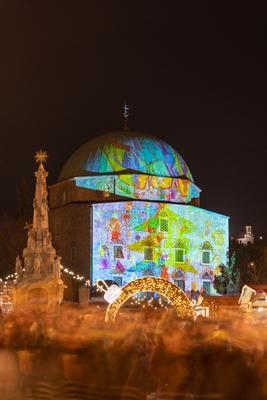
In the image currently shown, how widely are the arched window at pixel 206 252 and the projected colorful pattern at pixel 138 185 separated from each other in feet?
13.6

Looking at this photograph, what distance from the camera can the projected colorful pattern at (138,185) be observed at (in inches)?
2429

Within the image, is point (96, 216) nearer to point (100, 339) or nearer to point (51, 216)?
point (51, 216)

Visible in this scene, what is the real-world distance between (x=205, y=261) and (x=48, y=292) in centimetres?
2328

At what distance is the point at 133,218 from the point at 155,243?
2440 mm

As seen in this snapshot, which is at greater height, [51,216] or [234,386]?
[51,216]

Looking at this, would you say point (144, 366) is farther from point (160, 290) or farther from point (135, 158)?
point (135, 158)

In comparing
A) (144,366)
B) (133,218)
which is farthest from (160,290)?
(133,218)

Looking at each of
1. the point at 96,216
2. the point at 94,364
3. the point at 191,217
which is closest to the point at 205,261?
the point at 191,217

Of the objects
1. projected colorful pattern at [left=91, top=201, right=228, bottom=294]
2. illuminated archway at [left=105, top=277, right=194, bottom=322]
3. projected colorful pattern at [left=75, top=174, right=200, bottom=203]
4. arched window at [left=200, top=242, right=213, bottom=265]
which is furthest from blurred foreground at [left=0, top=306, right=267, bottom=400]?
arched window at [left=200, top=242, right=213, bottom=265]

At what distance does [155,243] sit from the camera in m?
59.4

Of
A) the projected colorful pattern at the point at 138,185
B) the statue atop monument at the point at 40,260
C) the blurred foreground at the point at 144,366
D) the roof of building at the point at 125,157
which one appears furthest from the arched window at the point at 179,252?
the blurred foreground at the point at 144,366

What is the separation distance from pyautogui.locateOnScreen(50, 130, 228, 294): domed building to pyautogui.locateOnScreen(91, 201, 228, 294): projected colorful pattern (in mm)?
71

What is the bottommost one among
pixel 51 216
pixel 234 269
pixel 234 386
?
pixel 234 386

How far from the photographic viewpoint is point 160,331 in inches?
678
